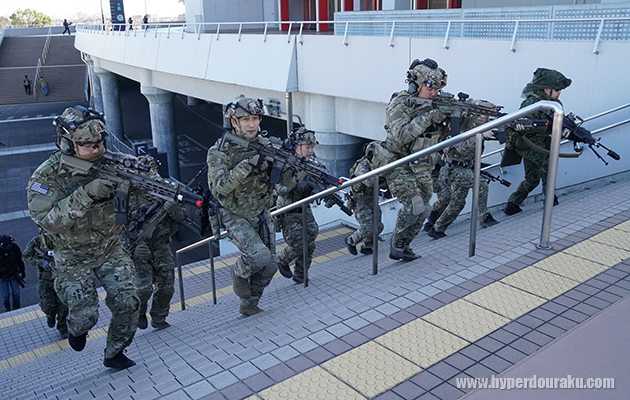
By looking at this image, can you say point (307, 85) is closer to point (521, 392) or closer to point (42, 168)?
point (42, 168)

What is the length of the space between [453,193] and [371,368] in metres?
4.34

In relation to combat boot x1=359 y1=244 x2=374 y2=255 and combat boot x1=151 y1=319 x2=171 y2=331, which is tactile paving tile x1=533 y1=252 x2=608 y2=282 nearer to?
combat boot x1=359 y1=244 x2=374 y2=255

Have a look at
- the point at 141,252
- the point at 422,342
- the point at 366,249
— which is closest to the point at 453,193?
the point at 366,249

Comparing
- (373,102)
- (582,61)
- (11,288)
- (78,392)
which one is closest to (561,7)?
(582,61)

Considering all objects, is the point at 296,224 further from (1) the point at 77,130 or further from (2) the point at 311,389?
(2) the point at 311,389

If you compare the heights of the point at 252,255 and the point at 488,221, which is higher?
the point at 252,255

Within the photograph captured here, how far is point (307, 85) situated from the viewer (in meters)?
14.5

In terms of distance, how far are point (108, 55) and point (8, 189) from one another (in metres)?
10.5

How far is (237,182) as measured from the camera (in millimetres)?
4457

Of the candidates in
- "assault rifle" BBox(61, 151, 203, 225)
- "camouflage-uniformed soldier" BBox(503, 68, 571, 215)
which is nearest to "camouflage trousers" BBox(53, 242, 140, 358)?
"assault rifle" BBox(61, 151, 203, 225)

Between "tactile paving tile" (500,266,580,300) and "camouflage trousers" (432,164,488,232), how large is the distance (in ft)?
9.66

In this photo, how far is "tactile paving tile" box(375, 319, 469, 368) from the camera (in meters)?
2.91

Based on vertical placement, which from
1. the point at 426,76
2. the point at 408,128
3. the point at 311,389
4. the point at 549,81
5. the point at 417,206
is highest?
the point at 426,76

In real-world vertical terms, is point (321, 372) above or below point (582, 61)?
below
